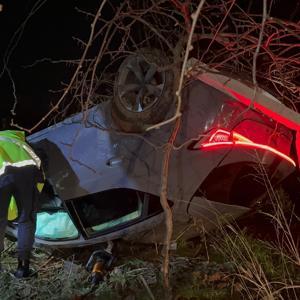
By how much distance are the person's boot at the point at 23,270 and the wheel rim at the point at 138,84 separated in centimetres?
179

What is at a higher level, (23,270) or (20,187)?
(20,187)

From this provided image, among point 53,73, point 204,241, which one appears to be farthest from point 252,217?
point 53,73

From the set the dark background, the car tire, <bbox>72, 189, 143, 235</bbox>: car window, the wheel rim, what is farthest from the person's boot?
the dark background

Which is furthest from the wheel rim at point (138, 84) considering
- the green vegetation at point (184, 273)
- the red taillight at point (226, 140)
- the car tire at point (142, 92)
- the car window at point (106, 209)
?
the green vegetation at point (184, 273)

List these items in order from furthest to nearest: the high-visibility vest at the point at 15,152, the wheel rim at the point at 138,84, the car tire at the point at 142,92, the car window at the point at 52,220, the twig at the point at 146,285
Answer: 1. the car window at the point at 52,220
2. the high-visibility vest at the point at 15,152
3. the wheel rim at the point at 138,84
4. the car tire at the point at 142,92
5. the twig at the point at 146,285

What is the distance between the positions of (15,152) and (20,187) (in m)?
0.33

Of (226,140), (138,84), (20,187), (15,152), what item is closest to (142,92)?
(138,84)

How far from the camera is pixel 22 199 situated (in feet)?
16.5

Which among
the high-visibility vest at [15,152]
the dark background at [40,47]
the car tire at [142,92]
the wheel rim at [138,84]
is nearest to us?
the car tire at [142,92]

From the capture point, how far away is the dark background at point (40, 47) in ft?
42.5

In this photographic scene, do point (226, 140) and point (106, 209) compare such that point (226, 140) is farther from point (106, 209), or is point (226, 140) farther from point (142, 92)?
point (106, 209)

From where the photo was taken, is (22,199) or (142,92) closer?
(142,92)

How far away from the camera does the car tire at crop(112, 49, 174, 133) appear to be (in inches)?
168

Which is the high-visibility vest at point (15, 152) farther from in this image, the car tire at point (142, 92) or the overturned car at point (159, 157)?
the car tire at point (142, 92)
